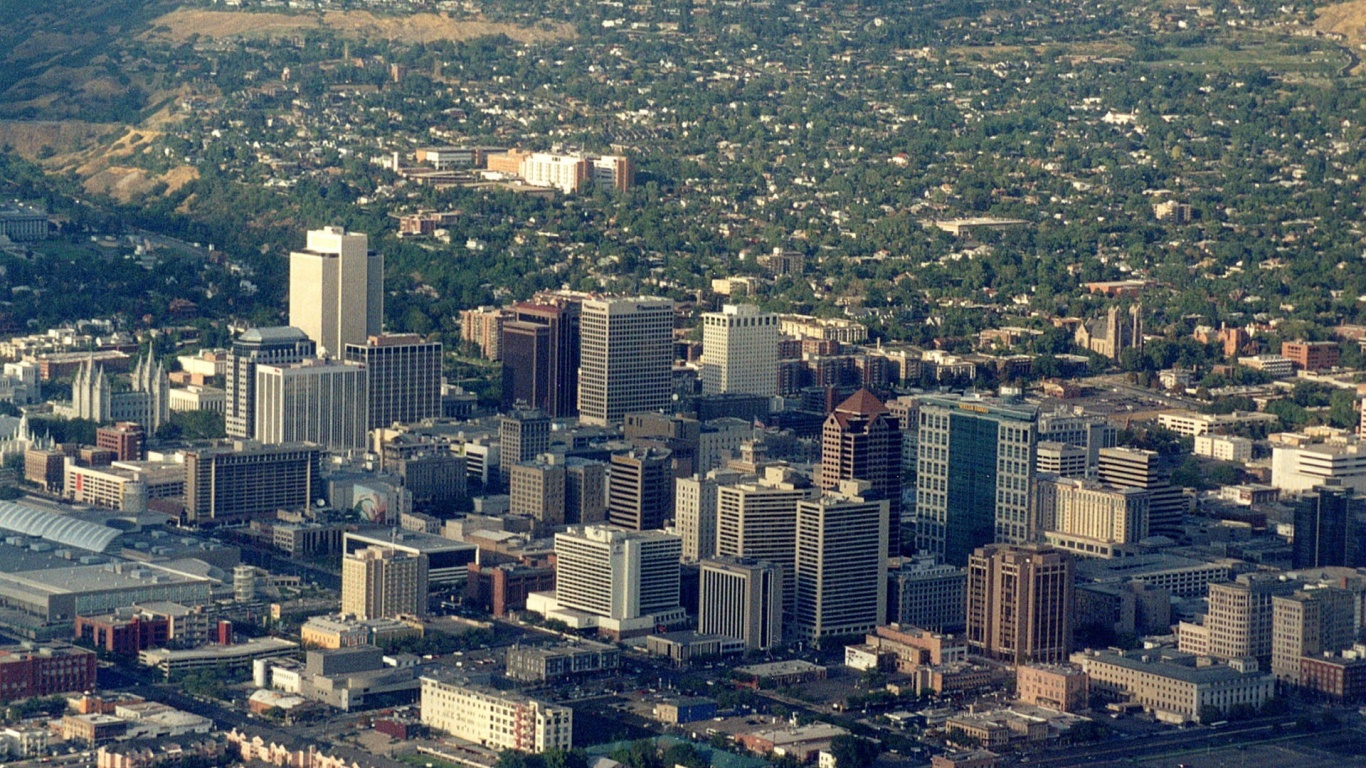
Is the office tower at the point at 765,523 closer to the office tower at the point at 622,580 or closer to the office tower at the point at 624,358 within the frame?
the office tower at the point at 622,580

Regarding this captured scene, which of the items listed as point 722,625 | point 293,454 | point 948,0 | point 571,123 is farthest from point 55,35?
point 722,625

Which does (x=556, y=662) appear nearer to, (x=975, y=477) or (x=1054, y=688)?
(x=1054, y=688)

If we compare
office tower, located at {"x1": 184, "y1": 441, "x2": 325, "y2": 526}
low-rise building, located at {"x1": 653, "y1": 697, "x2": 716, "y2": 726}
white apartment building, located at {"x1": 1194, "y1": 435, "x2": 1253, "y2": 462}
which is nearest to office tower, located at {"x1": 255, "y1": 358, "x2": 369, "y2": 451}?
office tower, located at {"x1": 184, "y1": 441, "x2": 325, "y2": 526}

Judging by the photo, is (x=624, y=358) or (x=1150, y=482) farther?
(x=624, y=358)

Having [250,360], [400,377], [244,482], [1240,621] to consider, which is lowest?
[1240,621]

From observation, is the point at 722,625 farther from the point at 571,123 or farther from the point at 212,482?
the point at 571,123

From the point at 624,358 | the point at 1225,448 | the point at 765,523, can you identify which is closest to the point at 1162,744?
the point at 765,523

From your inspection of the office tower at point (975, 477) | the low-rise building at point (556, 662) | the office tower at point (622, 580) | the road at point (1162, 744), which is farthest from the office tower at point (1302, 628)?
the low-rise building at point (556, 662)
